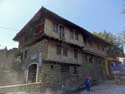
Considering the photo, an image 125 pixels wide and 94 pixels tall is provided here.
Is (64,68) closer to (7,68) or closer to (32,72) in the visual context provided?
(32,72)

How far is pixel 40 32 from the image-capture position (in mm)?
19141

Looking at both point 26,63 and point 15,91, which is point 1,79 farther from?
point 15,91

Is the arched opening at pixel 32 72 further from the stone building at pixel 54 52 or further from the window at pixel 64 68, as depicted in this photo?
the window at pixel 64 68

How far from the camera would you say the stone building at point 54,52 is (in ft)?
59.3

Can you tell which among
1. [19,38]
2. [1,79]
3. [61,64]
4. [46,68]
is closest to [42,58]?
[46,68]

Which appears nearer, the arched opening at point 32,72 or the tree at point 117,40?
the arched opening at point 32,72

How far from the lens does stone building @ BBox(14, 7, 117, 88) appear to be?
18.1 metres

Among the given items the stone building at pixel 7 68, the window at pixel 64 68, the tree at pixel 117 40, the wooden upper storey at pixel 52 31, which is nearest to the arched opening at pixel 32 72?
the stone building at pixel 7 68

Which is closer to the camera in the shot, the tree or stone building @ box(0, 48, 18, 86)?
stone building @ box(0, 48, 18, 86)

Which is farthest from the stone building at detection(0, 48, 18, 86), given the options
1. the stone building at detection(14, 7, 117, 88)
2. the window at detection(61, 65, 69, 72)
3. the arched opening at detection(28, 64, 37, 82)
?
the window at detection(61, 65, 69, 72)

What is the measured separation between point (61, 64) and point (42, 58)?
3.09 m

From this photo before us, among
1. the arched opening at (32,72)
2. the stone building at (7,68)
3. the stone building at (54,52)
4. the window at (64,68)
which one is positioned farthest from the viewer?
the stone building at (7,68)

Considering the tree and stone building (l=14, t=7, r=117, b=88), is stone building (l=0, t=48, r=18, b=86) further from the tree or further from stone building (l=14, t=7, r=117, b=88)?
the tree

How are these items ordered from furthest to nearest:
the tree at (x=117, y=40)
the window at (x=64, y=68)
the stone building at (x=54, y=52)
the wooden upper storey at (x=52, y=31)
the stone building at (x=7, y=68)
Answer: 1. the tree at (x=117, y=40)
2. the stone building at (x=7, y=68)
3. the window at (x=64, y=68)
4. the wooden upper storey at (x=52, y=31)
5. the stone building at (x=54, y=52)
